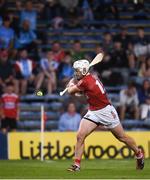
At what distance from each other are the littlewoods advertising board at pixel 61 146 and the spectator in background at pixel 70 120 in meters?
0.99

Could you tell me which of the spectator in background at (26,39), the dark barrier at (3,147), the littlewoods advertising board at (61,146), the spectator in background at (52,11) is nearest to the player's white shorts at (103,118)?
the littlewoods advertising board at (61,146)

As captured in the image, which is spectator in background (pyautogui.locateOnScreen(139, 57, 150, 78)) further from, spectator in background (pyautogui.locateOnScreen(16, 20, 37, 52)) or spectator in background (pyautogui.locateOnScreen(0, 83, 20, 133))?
spectator in background (pyautogui.locateOnScreen(0, 83, 20, 133))

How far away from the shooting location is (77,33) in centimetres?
3044

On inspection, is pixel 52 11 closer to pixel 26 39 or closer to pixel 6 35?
pixel 26 39

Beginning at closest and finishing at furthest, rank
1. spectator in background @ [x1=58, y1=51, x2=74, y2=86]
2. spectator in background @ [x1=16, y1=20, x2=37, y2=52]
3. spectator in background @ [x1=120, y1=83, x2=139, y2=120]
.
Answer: spectator in background @ [x1=120, y1=83, x2=139, y2=120], spectator in background @ [x1=58, y1=51, x2=74, y2=86], spectator in background @ [x1=16, y1=20, x2=37, y2=52]

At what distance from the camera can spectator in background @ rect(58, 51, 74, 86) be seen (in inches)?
1079

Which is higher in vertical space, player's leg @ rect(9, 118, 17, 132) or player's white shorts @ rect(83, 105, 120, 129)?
player's white shorts @ rect(83, 105, 120, 129)

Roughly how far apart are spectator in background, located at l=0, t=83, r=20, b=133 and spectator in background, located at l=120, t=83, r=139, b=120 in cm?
340

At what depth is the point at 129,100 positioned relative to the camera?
26.7 metres

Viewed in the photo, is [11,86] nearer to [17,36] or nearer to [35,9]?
[17,36]

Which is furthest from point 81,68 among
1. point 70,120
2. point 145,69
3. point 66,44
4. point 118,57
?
point 66,44

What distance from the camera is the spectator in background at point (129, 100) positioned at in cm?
2653

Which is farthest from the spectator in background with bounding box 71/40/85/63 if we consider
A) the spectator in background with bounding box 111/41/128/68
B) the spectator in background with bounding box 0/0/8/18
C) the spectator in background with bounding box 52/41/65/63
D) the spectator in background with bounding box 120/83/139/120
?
the spectator in background with bounding box 0/0/8/18

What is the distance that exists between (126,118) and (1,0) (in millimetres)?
6135
